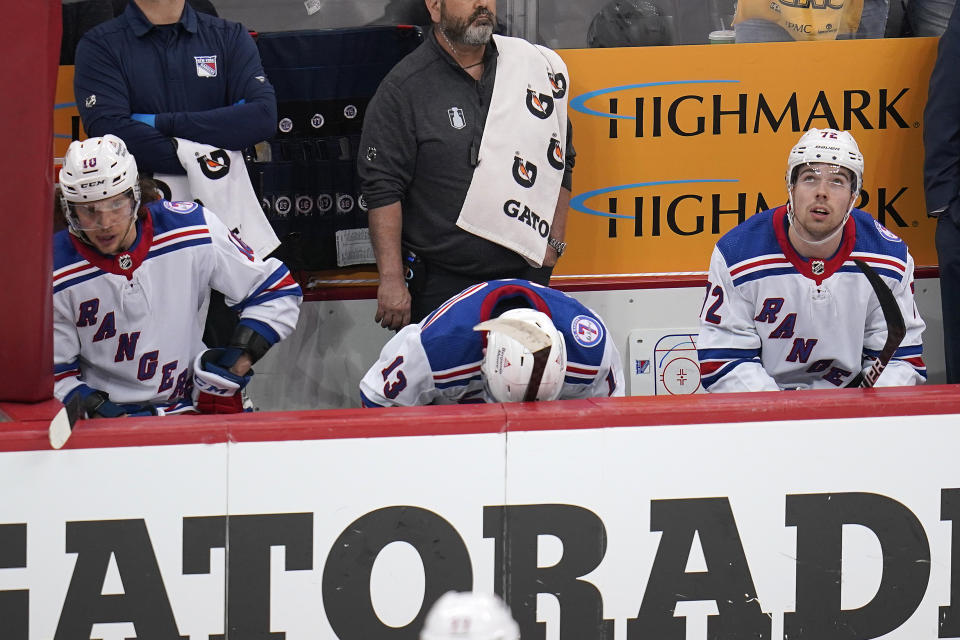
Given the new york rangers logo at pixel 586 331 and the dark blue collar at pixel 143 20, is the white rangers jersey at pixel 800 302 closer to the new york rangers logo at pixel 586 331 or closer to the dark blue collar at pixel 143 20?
the new york rangers logo at pixel 586 331

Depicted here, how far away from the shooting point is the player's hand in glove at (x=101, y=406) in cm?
282

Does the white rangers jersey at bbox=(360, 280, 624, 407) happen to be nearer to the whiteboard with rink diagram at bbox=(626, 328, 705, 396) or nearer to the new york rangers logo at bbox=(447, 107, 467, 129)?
the new york rangers logo at bbox=(447, 107, 467, 129)

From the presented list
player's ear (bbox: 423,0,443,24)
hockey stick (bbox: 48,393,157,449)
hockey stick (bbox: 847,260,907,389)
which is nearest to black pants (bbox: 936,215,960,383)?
hockey stick (bbox: 847,260,907,389)

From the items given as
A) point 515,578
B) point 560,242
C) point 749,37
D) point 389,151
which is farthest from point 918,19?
point 515,578

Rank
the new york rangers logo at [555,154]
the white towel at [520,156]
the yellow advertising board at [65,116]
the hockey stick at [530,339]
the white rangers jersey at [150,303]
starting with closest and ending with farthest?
the hockey stick at [530,339], the white rangers jersey at [150,303], the white towel at [520,156], the new york rangers logo at [555,154], the yellow advertising board at [65,116]

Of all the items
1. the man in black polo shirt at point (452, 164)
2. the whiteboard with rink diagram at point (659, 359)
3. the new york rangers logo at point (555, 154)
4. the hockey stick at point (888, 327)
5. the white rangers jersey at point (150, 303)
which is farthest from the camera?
the whiteboard with rink diagram at point (659, 359)

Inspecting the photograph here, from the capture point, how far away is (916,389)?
2.37 m

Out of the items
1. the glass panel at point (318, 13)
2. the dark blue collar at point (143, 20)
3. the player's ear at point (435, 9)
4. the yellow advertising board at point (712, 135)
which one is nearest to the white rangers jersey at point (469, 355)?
the player's ear at point (435, 9)

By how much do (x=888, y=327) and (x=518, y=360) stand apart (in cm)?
89

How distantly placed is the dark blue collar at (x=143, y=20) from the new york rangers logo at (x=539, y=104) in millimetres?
1091

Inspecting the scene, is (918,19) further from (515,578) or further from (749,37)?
(515,578)

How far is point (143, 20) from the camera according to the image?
364 cm

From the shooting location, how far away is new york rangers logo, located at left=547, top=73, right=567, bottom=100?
13.1 feet

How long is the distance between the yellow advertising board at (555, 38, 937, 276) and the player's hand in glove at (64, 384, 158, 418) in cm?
185
